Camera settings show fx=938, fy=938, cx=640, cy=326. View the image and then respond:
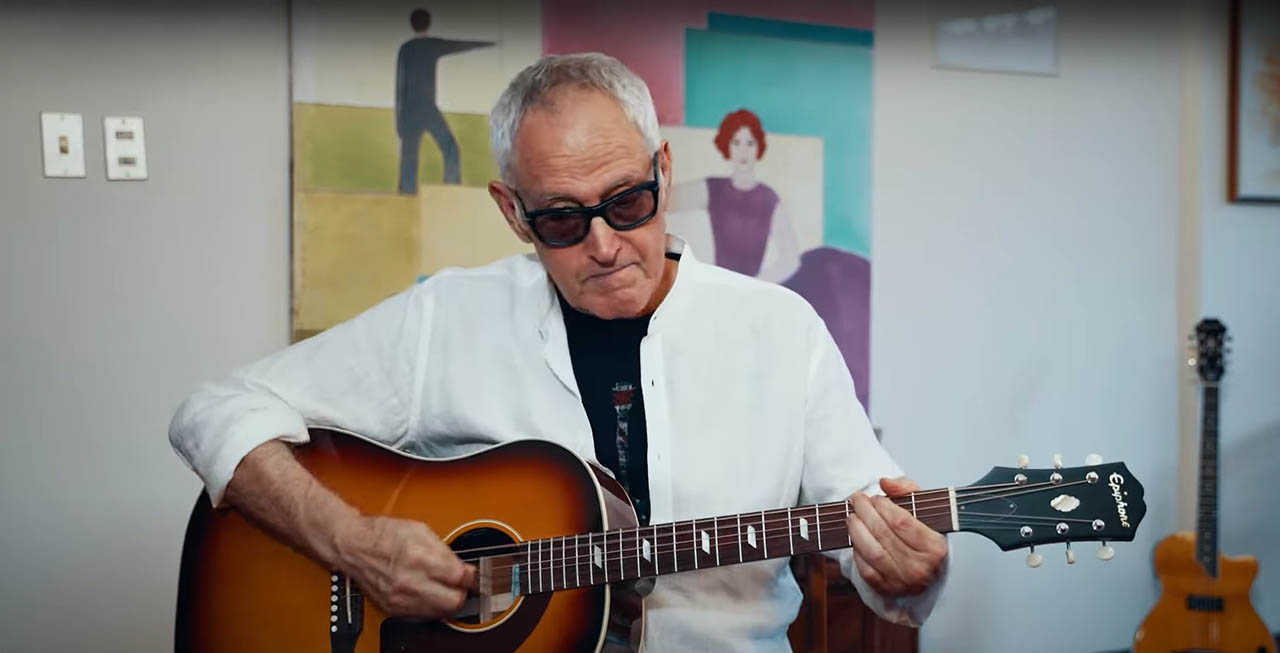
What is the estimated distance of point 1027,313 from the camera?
1859 millimetres

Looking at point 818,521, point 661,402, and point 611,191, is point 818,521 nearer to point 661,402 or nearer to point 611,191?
point 661,402

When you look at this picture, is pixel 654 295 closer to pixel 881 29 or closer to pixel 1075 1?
pixel 881 29

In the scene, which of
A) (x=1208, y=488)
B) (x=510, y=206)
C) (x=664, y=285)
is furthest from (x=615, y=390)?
(x=1208, y=488)

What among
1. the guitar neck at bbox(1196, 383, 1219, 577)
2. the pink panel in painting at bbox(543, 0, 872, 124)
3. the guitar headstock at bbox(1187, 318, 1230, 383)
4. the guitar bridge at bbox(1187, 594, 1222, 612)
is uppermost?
the pink panel in painting at bbox(543, 0, 872, 124)

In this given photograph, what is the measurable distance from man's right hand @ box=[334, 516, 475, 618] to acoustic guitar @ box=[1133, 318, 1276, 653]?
1483mm

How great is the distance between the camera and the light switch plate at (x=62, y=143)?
1383 millimetres

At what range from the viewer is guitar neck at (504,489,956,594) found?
101 centimetres

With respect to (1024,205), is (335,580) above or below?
below

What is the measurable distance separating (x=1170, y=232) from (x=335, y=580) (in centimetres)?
173

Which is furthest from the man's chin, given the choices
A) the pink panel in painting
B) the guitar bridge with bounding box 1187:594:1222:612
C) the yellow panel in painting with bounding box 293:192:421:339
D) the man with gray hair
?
the guitar bridge with bounding box 1187:594:1222:612

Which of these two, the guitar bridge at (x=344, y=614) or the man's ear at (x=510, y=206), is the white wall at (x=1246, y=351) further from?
the guitar bridge at (x=344, y=614)

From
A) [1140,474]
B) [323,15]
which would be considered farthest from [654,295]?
[1140,474]

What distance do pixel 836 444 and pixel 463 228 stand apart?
735 mm

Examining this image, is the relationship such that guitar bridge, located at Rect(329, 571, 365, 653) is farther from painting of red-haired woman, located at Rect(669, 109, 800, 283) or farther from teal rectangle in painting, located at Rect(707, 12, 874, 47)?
teal rectangle in painting, located at Rect(707, 12, 874, 47)
